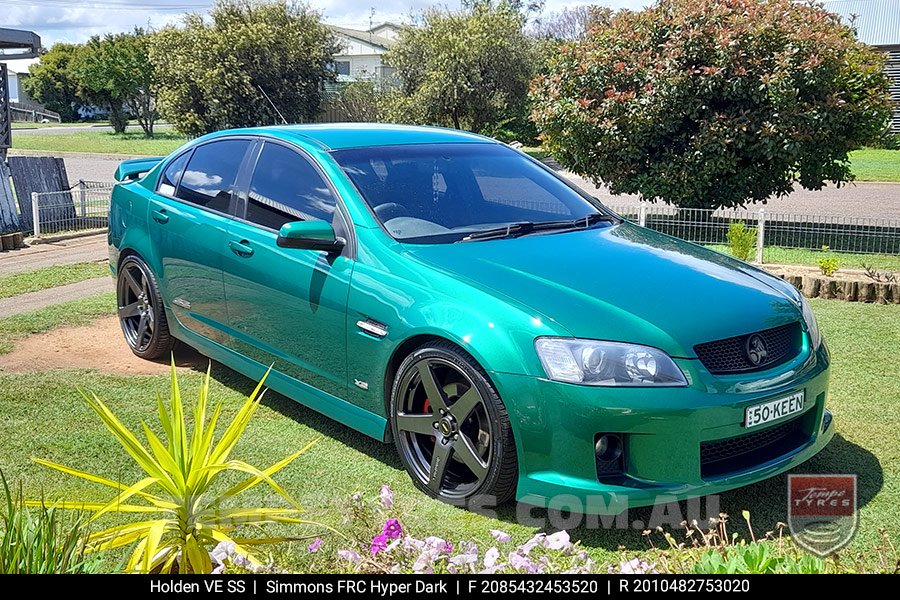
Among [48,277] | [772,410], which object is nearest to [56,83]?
[48,277]

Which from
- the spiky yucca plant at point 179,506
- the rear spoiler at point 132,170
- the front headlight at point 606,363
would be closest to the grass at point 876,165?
the rear spoiler at point 132,170

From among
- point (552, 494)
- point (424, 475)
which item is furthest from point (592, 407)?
point (424, 475)

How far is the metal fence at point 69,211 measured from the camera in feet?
43.7

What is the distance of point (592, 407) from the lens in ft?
12.0

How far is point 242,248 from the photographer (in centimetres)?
536

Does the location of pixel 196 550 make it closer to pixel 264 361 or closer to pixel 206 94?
pixel 264 361

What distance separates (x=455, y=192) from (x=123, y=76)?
46.3m

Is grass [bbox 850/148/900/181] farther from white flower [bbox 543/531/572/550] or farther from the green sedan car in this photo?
white flower [bbox 543/531/572/550]

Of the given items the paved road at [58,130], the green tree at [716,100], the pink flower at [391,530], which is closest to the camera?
the pink flower at [391,530]

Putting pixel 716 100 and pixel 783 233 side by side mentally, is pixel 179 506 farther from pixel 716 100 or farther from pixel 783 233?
pixel 783 233

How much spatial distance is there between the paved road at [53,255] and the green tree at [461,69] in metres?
20.7

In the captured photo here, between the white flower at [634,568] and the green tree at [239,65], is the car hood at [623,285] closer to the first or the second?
the white flower at [634,568]

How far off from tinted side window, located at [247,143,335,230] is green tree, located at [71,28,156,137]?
41815mm

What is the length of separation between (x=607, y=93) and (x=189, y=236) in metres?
9.03
